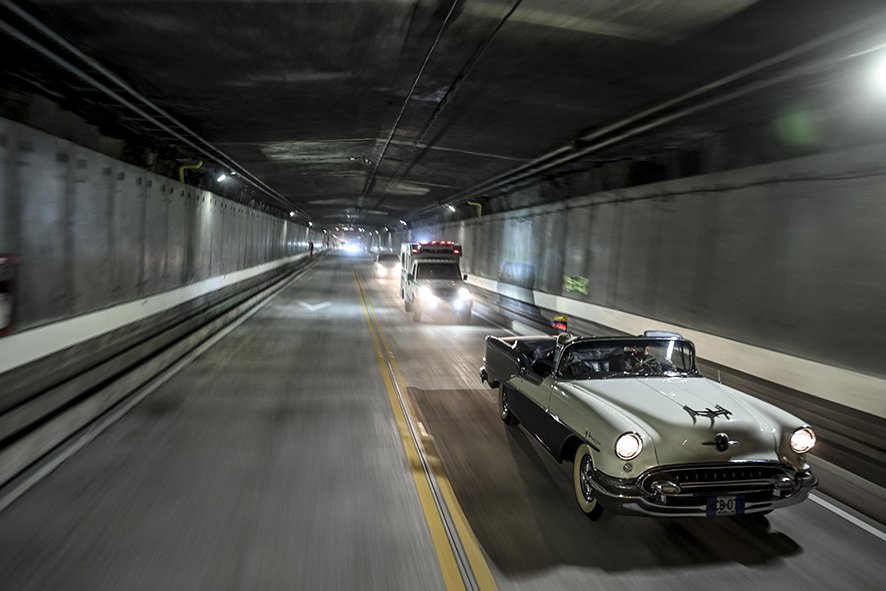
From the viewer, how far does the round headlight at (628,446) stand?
4.68 metres

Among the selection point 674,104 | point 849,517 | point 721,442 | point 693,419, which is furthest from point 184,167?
point 849,517

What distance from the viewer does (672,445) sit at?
4707mm

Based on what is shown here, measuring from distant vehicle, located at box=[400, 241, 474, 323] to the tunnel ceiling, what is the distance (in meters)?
5.91

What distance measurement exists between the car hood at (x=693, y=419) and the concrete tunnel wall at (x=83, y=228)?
7.85 meters

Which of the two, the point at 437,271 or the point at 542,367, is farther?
the point at 437,271

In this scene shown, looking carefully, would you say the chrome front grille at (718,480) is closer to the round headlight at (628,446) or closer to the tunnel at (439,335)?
the tunnel at (439,335)

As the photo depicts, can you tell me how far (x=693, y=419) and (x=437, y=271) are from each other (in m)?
15.6

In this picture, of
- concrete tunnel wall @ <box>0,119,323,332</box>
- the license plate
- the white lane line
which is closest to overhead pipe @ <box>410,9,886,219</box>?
the white lane line

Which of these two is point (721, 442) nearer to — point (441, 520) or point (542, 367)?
point (542, 367)

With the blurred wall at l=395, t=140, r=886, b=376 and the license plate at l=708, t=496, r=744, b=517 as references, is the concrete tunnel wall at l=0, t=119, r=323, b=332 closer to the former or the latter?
the license plate at l=708, t=496, r=744, b=517

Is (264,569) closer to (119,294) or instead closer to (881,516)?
(881,516)

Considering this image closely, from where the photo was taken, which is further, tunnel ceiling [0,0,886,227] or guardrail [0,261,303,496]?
tunnel ceiling [0,0,886,227]

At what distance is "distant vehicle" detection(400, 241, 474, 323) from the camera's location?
19.2 meters

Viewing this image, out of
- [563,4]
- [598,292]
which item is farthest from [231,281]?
[563,4]
